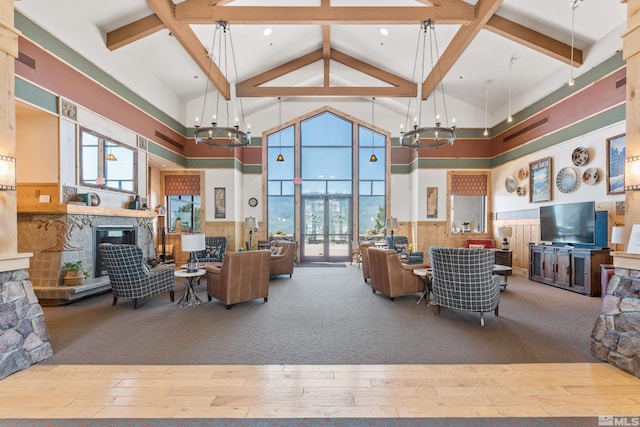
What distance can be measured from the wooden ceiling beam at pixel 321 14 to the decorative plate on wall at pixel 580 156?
3.41 m

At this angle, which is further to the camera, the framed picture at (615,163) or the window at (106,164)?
the window at (106,164)

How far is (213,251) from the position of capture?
776 cm

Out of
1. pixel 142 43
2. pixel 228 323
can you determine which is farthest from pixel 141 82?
pixel 228 323

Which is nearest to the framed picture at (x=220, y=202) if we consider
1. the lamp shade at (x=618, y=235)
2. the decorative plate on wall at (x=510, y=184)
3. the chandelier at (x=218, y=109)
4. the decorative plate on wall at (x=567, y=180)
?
the chandelier at (x=218, y=109)

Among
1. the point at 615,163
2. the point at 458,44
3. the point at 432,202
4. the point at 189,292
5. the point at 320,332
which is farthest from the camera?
the point at 432,202

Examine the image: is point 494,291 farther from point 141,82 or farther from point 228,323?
point 141,82

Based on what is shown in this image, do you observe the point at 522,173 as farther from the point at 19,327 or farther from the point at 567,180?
the point at 19,327

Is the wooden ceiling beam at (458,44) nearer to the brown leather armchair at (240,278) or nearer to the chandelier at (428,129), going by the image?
the chandelier at (428,129)

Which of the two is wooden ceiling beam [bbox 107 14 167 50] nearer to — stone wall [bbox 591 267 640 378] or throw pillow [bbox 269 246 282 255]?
throw pillow [bbox 269 246 282 255]

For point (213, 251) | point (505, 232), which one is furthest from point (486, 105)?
point (213, 251)

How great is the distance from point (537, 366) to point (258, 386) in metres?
2.55

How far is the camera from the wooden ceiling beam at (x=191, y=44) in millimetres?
5512

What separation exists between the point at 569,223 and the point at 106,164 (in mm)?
9318

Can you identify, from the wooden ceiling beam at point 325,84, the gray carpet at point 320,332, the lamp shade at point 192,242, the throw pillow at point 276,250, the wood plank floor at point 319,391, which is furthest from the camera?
the wooden ceiling beam at point 325,84
